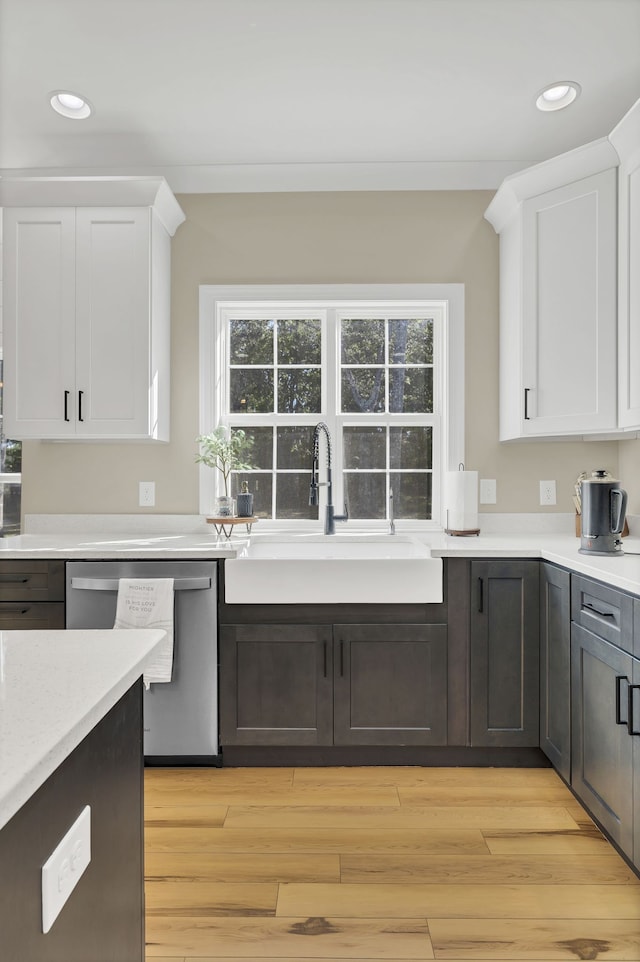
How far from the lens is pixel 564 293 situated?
2590 mm

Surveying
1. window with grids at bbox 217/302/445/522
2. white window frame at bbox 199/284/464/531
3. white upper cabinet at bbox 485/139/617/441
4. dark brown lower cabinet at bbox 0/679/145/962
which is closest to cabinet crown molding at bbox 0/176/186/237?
white window frame at bbox 199/284/464/531

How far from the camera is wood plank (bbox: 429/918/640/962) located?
152cm

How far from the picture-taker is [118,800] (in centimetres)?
92

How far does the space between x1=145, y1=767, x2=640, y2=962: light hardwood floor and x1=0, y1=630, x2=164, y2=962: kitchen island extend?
0.79 metres

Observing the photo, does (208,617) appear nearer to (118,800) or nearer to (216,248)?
(118,800)

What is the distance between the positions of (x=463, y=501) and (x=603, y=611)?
1.02m

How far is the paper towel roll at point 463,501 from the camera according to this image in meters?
2.88

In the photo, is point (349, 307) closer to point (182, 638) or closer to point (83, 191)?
point (83, 191)

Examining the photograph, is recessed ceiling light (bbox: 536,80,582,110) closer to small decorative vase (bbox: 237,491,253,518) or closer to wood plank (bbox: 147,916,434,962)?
small decorative vase (bbox: 237,491,253,518)

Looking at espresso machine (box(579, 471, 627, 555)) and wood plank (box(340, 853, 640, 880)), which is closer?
wood plank (box(340, 853, 640, 880))

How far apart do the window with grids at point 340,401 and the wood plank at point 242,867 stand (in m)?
1.61

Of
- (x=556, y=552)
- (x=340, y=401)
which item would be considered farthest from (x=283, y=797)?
(x=340, y=401)

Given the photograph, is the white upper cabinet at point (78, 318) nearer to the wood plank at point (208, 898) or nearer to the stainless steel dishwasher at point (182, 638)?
the stainless steel dishwasher at point (182, 638)

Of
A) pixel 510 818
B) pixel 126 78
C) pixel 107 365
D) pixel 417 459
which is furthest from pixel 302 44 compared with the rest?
pixel 510 818
